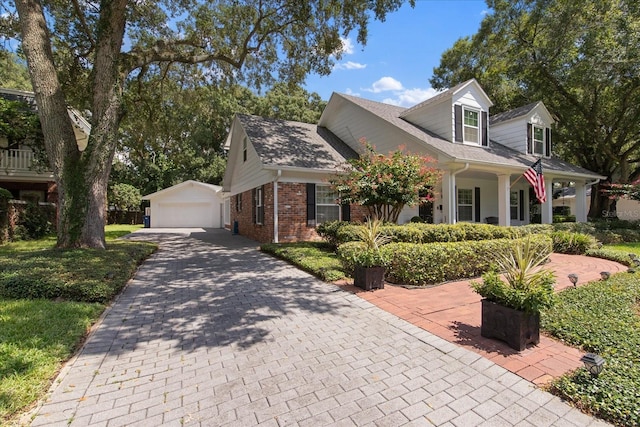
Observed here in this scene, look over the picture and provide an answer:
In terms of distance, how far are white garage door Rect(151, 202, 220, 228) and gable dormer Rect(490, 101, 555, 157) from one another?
21.3m

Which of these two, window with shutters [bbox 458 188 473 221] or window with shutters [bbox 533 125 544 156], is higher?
window with shutters [bbox 533 125 544 156]

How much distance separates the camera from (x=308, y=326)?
4.25 metres

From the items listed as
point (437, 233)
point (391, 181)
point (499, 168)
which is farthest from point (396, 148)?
point (437, 233)

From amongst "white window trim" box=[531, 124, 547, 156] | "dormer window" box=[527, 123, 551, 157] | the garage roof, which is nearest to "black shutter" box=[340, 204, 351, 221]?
"dormer window" box=[527, 123, 551, 157]

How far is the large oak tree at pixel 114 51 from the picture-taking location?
855 centimetres

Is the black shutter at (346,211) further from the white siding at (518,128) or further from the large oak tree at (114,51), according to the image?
the white siding at (518,128)

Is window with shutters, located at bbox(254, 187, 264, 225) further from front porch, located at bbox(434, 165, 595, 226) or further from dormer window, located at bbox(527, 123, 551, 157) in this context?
dormer window, located at bbox(527, 123, 551, 157)

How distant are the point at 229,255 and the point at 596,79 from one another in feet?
59.3

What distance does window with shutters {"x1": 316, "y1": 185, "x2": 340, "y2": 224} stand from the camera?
40.4 ft

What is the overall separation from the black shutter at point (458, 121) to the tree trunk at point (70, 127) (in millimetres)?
11875

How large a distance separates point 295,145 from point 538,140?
39.8ft

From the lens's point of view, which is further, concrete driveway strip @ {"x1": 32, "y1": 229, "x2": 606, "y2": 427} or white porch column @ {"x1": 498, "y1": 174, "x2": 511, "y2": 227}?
white porch column @ {"x1": 498, "y1": 174, "x2": 511, "y2": 227}

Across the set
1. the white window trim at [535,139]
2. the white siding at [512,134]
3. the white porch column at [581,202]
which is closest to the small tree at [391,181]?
the white siding at [512,134]

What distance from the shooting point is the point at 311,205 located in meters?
12.0
